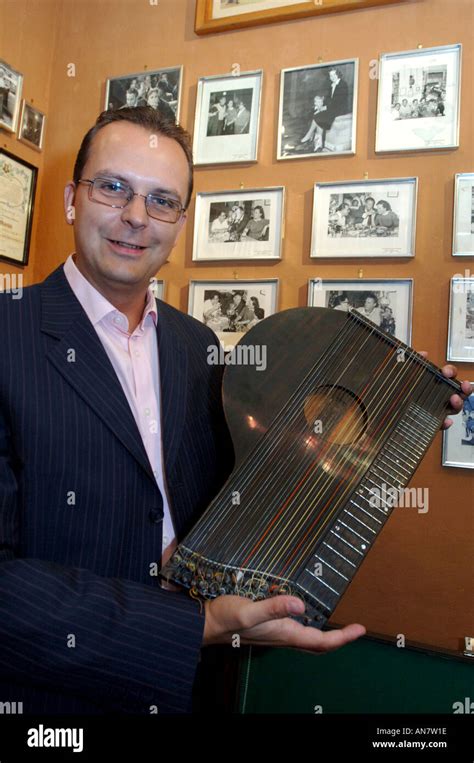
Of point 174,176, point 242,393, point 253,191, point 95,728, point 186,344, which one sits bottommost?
point 95,728

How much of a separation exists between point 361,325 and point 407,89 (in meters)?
1.22

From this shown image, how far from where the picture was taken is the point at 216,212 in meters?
2.36

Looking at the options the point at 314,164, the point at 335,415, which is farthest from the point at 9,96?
the point at 335,415

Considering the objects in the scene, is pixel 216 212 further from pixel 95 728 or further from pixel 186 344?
pixel 95 728

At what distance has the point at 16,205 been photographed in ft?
8.16

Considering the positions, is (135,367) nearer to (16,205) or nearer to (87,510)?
(87,510)

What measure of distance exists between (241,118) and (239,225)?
0.43m

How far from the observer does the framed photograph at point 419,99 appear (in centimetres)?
204

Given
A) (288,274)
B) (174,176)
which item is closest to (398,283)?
(288,274)

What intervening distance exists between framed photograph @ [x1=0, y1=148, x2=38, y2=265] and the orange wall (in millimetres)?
69

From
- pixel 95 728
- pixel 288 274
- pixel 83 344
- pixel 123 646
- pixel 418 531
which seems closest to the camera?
pixel 123 646

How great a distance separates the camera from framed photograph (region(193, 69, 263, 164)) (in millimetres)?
2316

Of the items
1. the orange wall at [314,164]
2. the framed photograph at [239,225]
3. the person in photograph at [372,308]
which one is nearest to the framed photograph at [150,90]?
the orange wall at [314,164]

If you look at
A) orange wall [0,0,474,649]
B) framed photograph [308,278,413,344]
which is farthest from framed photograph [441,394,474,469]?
framed photograph [308,278,413,344]
